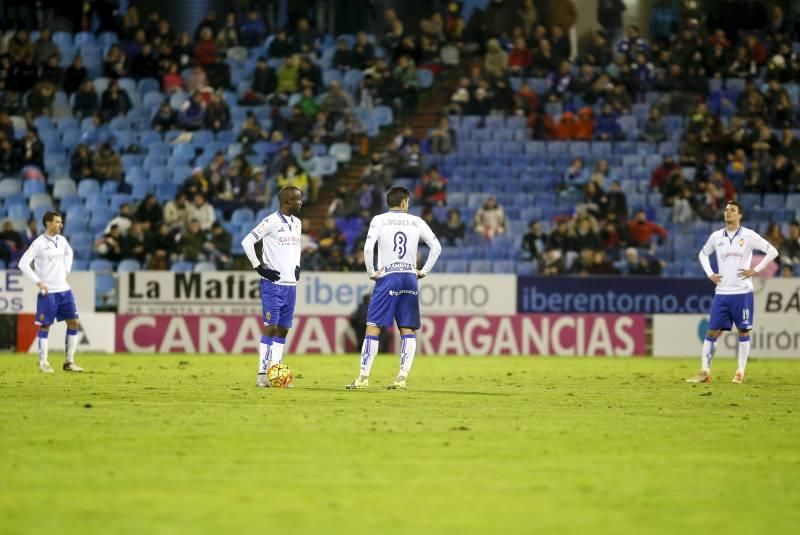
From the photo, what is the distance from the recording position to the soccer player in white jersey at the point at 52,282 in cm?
2084

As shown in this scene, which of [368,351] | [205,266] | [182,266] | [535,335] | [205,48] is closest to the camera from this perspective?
[368,351]

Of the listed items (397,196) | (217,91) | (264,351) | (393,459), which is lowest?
(393,459)

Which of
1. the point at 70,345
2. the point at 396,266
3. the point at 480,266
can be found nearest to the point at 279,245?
the point at 396,266

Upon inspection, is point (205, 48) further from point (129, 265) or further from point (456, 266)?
point (456, 266)

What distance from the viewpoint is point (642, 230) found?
30969 mm

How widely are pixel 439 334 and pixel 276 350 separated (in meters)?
12.5

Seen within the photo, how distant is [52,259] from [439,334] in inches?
411

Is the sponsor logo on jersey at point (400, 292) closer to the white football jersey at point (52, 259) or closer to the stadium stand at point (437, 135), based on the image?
the white football jersey at point (52, 259)

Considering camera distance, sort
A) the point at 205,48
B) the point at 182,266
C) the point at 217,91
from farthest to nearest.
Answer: the point at 205,48 → the point at 217,91 → the point at 182,266

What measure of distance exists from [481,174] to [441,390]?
54.0 feet

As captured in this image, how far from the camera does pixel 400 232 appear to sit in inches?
Answer: 651

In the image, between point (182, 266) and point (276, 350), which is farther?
point (182, 266)

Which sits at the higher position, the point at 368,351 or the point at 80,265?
the point at 80,265

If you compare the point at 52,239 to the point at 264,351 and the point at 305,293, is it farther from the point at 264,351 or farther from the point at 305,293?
the point at 305,293
